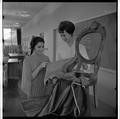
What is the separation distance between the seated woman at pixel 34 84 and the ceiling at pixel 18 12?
33 centimetres

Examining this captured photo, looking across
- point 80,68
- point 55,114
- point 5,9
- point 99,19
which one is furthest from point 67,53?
point 5,9

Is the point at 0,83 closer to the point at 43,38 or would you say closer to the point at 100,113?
the point at 43,38

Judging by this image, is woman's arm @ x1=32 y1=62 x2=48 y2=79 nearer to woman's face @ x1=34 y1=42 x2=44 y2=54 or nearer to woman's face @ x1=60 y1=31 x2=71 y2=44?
woman's face @ x1=34 y1=42 x2=44 y2=54

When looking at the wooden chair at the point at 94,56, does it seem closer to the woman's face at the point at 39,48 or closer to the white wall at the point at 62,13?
the white wall at the point at 62,13

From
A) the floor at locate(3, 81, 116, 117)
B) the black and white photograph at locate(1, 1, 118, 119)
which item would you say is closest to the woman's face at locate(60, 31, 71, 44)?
the black and white photograph at locate(1, 1, 118, 119)

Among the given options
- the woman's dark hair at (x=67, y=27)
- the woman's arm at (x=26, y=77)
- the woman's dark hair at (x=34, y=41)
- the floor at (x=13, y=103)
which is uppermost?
the woman's dark hair at (x=67, y=27)

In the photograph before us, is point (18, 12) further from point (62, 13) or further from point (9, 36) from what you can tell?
point (62, 13)

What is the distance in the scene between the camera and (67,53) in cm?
158

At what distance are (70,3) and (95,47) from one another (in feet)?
1.41

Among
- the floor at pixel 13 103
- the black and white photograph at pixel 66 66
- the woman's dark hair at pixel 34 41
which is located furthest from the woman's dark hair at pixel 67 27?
the floor at pixel 13 103

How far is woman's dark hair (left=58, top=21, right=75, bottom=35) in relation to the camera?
62.8 inches

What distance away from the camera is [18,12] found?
64.4 inches

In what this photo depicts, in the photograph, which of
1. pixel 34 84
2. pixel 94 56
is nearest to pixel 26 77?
pixel 34 84

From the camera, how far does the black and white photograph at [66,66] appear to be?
156 cm
